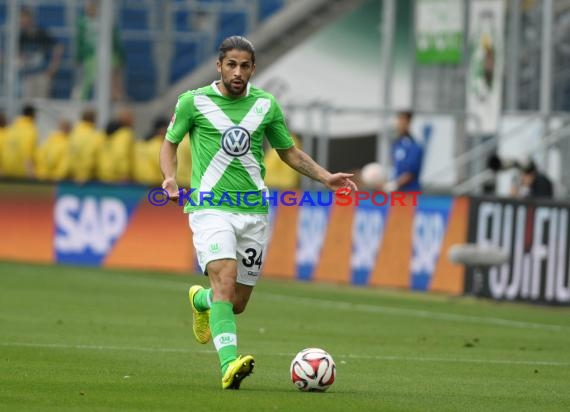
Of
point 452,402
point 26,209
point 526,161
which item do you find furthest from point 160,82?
point 452,402

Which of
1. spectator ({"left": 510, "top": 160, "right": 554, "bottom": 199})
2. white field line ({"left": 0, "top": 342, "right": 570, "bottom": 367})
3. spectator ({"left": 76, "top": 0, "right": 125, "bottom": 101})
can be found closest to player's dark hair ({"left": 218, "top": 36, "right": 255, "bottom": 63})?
white field line ({"left": 0, "top": 342, "right": 570, "bottom": 367})

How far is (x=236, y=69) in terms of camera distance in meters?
11.4

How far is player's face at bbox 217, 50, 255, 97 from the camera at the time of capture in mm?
11367

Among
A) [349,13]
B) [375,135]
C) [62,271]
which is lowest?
[62,271]

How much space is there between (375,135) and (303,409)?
2034 centimetres

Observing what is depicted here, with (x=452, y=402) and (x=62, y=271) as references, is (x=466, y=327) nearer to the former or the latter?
(x=452, y=402)

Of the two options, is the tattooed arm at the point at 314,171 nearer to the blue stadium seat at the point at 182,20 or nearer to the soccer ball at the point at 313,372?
the soccer ball at the point at 313,372

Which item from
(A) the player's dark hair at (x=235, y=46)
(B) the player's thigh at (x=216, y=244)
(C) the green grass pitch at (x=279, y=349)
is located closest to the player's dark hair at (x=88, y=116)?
(C) the green grass pitch at (x=279, y=349)

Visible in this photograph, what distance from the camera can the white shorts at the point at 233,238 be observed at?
11.2m

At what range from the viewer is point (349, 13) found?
3459cm

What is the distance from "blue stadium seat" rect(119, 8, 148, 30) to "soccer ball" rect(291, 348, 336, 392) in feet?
85.6

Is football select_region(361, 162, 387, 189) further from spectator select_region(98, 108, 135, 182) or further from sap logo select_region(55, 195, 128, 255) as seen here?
spectator select_region(98, 108, 135, 182)

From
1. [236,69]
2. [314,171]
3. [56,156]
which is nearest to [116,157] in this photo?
[56,156]

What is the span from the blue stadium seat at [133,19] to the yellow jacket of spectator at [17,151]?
26.3 feet
